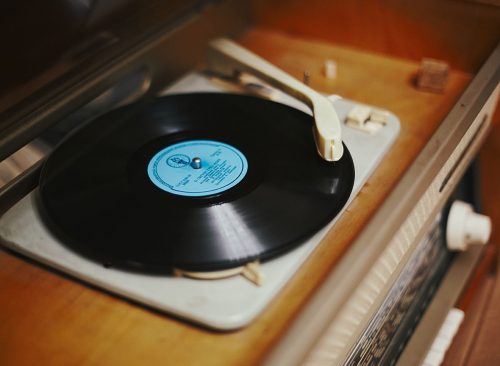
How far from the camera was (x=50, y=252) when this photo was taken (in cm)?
66

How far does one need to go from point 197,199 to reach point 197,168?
0.08 m

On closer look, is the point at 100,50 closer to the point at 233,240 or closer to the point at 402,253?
the point at 233,240

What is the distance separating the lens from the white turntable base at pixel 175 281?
58cm

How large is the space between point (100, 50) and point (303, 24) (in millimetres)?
424

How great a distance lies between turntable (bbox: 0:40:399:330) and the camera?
1.97ft

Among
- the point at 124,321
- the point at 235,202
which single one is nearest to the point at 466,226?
the point at 235,202

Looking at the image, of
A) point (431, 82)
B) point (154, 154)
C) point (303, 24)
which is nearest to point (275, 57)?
point (303, 24)

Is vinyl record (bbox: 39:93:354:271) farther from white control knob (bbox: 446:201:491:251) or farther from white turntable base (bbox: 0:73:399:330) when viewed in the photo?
white control knob (bbox: 446:201:491:251)

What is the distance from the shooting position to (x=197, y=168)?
0.74 metres

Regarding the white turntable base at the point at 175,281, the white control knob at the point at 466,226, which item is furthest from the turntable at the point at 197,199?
the white control knob at the point at 466,226

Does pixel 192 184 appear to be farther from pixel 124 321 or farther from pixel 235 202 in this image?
pixel 124 321

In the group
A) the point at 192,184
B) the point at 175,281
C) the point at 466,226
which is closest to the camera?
the point at 175,281

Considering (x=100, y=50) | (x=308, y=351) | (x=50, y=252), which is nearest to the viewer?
(x=308, y=351)

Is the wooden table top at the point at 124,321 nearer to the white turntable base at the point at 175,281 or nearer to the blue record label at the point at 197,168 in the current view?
the white turntable base at the point at 175,281
